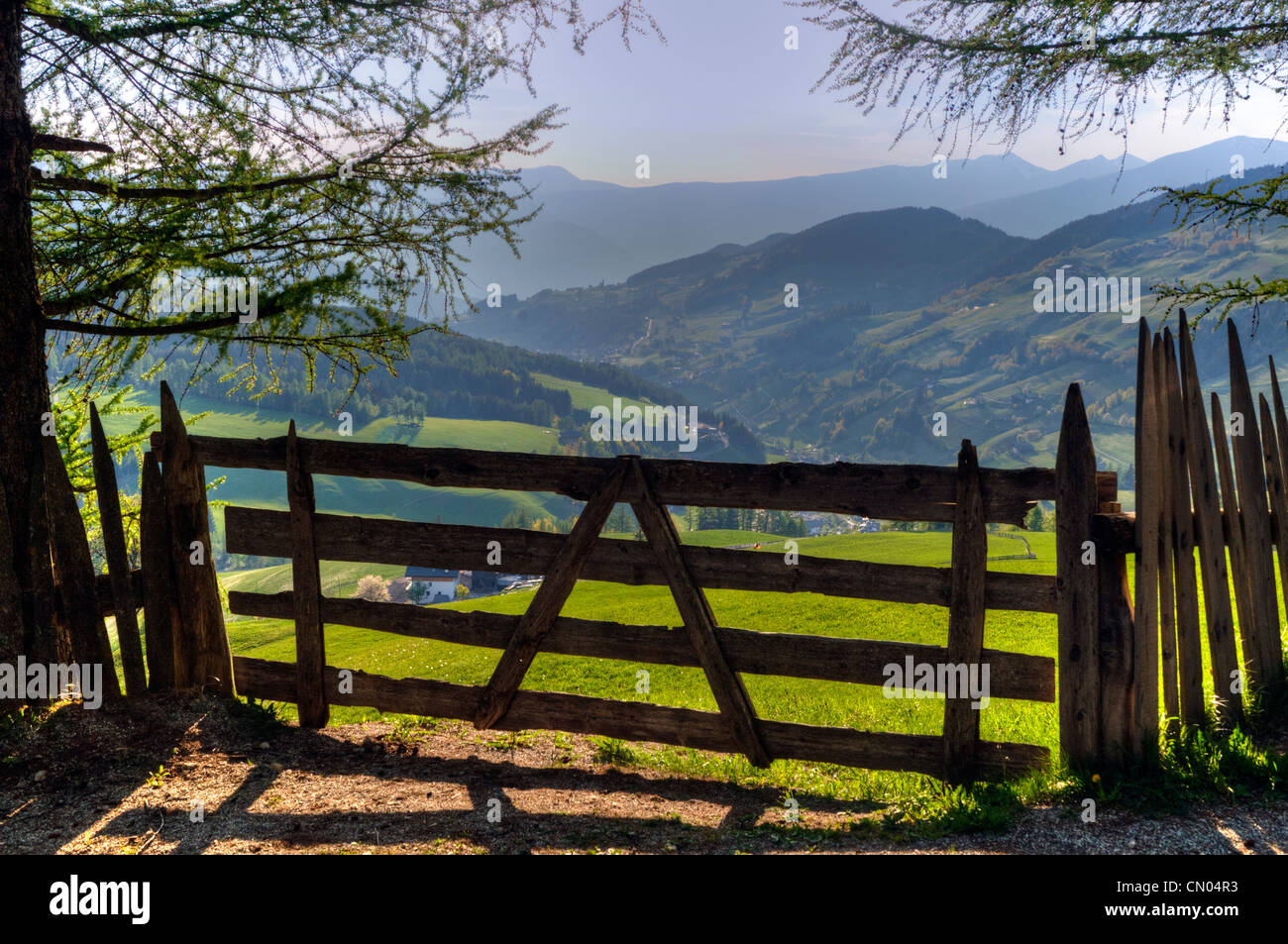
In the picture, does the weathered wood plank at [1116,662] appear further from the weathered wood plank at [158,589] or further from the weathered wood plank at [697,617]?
the weathered wood plank at [158,589]

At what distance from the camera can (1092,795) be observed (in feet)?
17.9

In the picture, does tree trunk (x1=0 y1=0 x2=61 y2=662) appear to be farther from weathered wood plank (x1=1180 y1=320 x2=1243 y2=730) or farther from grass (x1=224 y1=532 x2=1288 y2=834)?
weathered wood plank (x1=1180 y1=320 x2=1243 y2=730)

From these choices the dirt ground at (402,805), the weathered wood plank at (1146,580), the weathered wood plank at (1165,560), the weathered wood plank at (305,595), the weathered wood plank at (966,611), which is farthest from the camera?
the weathered wood plank at (305,595)

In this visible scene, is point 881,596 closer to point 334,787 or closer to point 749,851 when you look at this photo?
point 749,851

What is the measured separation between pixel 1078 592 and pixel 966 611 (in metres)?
0.80

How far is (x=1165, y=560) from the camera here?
5.68 metres

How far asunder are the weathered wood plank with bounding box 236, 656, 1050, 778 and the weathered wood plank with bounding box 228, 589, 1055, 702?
436 mm

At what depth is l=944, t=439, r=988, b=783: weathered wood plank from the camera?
5.81 m

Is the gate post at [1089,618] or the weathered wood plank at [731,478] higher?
the weathered wood plank at [731,478]

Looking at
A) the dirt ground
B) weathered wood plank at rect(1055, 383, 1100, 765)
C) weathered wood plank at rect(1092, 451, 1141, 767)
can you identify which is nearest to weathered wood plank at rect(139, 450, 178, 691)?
the dirt ground

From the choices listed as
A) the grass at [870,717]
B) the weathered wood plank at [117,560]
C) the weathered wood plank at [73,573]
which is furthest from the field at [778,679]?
the weathered wood plank at [73,573]

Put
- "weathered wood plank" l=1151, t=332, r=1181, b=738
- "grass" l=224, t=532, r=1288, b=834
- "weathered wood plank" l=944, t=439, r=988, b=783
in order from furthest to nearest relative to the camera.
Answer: "weathered wood plank" l=944, t=439, r=988, b=783 → "weathered wood plank" l=1151, t=332, r=1181, b=738 → "grass" l=224, t=532, r=1288, b=834

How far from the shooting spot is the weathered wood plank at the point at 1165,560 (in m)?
5.69

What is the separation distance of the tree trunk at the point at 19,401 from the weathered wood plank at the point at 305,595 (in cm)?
208
